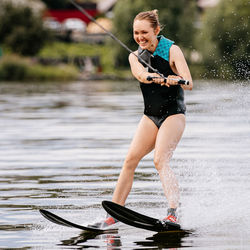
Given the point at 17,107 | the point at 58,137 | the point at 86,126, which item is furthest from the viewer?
the point at 17,107

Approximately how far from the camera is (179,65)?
764 centimetres

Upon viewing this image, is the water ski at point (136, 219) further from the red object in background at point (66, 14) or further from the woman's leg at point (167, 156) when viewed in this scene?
the red object in background at point (66, 14)

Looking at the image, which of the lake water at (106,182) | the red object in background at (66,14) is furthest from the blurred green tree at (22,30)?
the lake water at (106,182)

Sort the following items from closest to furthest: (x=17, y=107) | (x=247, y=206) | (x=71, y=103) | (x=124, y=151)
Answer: (x=247, y=206)
(x=124, y=151)
(x=17, y=107)
(x=71, y=103)

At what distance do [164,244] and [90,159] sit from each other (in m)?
6.48

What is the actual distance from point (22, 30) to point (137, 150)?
75942 mm

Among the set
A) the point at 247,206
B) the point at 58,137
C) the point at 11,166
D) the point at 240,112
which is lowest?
the point at 247,206

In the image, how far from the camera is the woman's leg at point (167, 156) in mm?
7652

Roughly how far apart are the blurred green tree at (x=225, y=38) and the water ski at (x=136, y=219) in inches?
2087

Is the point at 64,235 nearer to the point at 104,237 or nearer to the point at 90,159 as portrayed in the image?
the point at 104,237

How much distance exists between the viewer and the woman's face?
764 cm

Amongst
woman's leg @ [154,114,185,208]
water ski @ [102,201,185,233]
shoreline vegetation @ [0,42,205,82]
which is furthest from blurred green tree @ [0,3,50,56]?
water ski @ [102,201,185,233]

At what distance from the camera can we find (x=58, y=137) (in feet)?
57.0

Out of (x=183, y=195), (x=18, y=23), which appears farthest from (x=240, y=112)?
(x=18, y=23)
